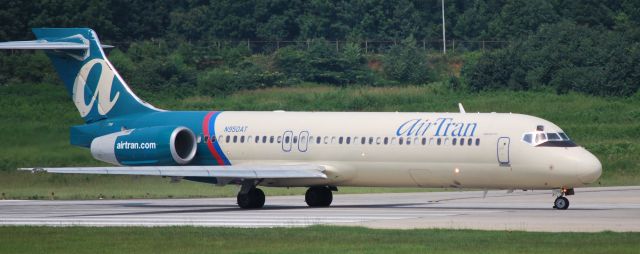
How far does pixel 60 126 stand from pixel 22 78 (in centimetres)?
1922

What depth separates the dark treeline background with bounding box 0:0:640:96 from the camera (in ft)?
245

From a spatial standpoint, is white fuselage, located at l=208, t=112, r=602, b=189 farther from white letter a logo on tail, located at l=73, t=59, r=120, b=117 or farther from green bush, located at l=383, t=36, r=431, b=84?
green bush, located at l=383, t=36, r=431, b=84

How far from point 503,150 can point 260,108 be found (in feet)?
114

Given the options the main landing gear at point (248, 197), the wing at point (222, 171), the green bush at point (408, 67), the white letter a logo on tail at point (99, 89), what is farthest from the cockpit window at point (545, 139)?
the green bush at point (408, 67)

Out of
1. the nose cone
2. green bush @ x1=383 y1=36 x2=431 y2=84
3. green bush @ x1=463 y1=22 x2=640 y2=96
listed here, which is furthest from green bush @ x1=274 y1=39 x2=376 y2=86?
the nose cone

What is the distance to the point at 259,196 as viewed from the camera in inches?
1545

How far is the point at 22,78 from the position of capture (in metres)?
73.3

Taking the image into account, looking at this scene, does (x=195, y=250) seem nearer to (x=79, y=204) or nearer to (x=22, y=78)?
(x=79, y=204)

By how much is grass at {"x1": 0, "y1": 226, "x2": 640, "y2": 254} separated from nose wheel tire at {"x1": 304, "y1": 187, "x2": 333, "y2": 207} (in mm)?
10098

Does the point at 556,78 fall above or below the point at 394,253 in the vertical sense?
below

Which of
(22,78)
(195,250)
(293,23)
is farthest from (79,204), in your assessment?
(293,23)

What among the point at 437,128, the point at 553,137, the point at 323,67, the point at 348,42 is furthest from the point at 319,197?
the point at 348,42

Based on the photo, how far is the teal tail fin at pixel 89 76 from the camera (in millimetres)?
43031

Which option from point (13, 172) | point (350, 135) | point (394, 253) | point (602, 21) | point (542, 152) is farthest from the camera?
point (602, 21)
